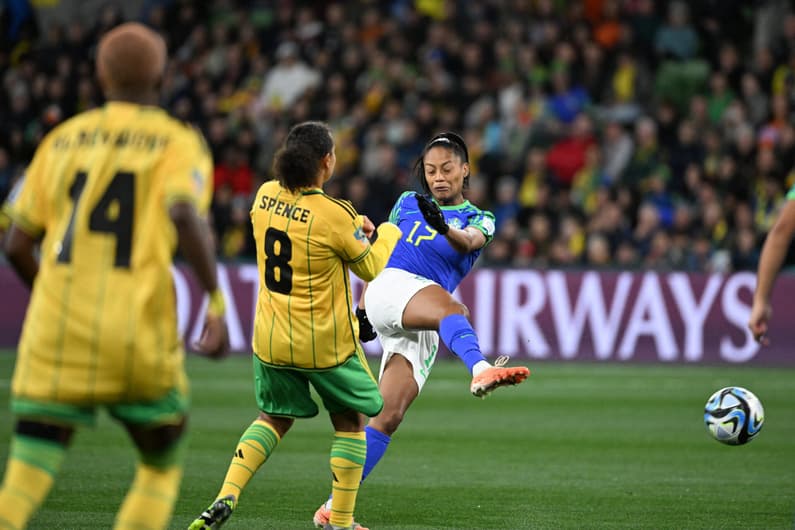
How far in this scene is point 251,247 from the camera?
20.1 metres

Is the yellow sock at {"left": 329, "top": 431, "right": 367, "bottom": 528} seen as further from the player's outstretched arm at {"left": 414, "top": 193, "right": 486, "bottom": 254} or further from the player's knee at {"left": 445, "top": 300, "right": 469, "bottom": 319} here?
the player's outstretched arm at {"left": 414, "top": 193, "right": 486, "bottom": 254}

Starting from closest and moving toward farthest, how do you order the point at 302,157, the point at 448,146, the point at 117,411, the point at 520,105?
the point at 117,411, the point at 302,157, the point at 448,146, the point at 520,105

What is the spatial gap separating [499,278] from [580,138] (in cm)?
358

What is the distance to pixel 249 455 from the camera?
21.8ft

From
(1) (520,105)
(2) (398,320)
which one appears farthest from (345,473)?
(1) (520,105)

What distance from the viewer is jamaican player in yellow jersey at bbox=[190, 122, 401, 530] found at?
6.55 metres

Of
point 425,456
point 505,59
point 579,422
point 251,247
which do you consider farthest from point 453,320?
point 505,59

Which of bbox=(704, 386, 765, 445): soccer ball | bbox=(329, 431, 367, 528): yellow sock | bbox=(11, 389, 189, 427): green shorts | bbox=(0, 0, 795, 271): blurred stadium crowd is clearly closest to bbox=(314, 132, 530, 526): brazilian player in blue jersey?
bbox=(329, 431, 367, 528): yellow sock

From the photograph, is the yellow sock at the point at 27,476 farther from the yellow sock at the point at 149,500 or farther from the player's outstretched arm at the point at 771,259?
the player's outstretched arm at the point at 771,259

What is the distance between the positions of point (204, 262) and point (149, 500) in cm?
91

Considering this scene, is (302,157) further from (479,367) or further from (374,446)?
(374,446)

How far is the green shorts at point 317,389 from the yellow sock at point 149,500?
1912 millimetres

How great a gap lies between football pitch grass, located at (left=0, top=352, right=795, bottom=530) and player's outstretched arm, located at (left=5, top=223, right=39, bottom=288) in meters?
2.46

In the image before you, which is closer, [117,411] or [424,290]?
[117,411]
